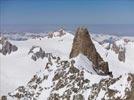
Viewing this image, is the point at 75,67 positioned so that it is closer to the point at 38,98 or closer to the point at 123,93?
the point at 38,98

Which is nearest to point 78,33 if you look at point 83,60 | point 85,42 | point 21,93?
point 85,42

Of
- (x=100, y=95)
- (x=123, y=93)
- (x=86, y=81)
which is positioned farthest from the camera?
(x=86, y=81)

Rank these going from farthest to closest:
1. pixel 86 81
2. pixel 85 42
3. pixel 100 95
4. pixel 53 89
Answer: pixel 85 42 < pixel 53 89 < pixel 86 81 < pixel 100 95

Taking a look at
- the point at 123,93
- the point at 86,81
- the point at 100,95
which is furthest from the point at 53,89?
the point at 123,93

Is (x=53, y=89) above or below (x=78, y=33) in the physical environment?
below

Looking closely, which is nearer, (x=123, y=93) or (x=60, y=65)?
(x=123, y=93)

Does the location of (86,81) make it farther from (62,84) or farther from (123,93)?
(123,93)
